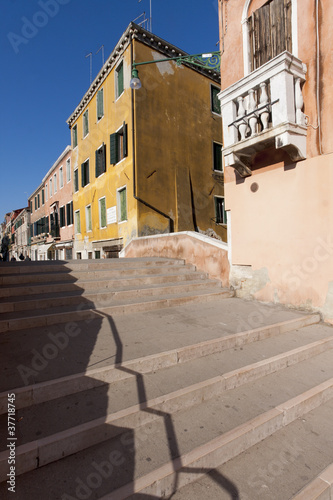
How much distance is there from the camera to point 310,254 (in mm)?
4805

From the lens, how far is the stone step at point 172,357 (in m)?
2.40

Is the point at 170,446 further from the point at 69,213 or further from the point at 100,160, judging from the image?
the point at 69,213

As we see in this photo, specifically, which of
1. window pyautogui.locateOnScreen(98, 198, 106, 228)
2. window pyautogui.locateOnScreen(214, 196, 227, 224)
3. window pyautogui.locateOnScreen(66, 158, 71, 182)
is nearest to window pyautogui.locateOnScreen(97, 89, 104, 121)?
window pyautogui.locateOnScreen(98, 198, 106, 228)

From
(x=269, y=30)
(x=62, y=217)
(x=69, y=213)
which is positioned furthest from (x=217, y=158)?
(x=62, y=217)

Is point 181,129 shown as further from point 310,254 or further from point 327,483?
point 327,483

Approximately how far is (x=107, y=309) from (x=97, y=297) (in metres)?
0.50

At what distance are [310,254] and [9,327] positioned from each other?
200 inches

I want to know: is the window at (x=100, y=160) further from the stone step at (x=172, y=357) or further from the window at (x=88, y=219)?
the stone step at (x=172, y=357)

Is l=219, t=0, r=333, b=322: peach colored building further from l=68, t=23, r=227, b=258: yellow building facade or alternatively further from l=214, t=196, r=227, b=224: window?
l=214, t=196, r=227, b=224: window

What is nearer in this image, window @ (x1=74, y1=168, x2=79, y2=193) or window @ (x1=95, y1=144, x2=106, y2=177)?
window @ (x1=95, y1=144, x2=106, y2=177)

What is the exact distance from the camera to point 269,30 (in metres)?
5.57

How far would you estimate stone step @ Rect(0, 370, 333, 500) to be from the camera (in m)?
1.79

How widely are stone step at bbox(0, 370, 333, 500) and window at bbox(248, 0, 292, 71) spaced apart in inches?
246

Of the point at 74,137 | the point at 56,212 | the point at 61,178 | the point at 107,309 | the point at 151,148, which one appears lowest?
the point at 107,309
